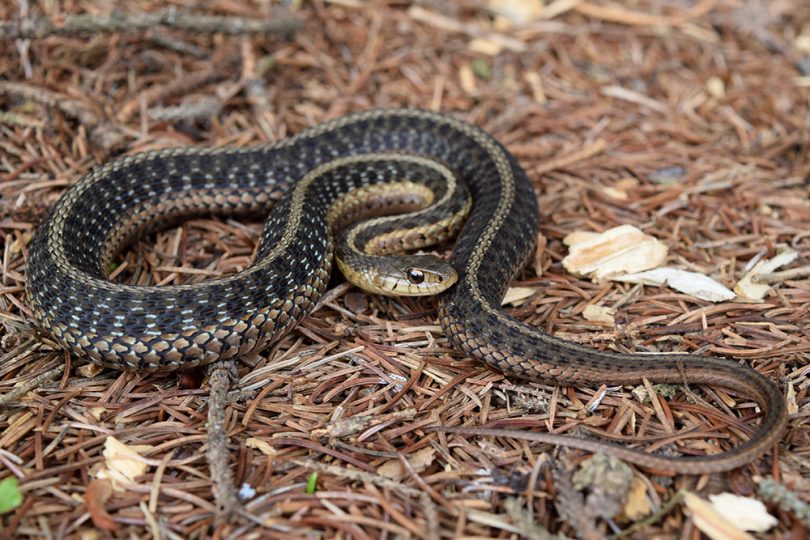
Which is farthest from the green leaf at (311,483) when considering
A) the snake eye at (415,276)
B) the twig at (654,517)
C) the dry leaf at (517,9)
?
the dry leaf at (517,9)

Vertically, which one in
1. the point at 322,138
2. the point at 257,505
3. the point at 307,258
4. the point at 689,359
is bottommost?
the point at 257,505

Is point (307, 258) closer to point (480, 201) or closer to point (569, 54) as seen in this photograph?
point (480, 201)

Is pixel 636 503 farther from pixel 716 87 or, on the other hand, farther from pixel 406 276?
pixel 716 87

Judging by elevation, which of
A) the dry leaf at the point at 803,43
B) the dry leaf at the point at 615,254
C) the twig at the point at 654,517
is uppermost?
the dry leaf at the point at 803,43

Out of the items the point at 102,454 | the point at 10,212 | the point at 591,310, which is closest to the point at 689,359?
the point at 591,310

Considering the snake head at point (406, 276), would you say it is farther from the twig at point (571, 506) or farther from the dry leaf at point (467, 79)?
the dry leaf at point (467, 79)

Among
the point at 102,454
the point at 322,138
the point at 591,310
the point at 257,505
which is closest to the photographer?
the point at 257,505
